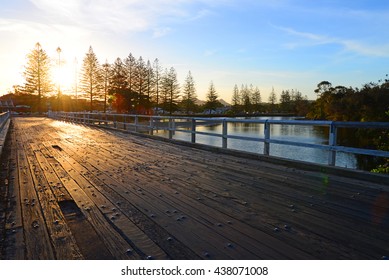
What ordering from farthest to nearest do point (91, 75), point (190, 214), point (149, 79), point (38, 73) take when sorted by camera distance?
1. point (149, 79)
2. point (91, 75)
3. point (38, 73)
4. point (190, 214)

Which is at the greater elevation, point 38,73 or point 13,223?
point 38,73

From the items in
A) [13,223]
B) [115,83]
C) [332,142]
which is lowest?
[13,223]

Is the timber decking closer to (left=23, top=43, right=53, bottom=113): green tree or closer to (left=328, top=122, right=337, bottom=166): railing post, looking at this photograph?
(left=328, top=122, right=337, bottom=166): railing post

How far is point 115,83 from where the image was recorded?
223 feet

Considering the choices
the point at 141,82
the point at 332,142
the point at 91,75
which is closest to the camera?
the point at 332,142

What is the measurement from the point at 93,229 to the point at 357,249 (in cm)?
262

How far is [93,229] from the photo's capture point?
117 inches

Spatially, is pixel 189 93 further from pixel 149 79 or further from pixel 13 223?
pixel 13 223

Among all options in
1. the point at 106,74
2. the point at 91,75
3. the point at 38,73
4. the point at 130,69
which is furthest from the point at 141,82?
the point at 38,73

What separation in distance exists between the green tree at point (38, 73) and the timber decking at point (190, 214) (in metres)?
65.9

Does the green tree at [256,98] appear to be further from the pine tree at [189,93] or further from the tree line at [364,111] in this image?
the tree line at [364,111]

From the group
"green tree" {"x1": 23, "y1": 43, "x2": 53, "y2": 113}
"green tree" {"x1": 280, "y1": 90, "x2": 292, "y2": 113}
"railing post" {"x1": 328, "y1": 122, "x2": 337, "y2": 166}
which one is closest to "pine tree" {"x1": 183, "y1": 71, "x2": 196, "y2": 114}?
"green tree" {"x1": 23, "y1": 43, "x2": 53, "y2": 113}

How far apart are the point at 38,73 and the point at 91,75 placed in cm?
1132

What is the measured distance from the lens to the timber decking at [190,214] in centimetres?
253
